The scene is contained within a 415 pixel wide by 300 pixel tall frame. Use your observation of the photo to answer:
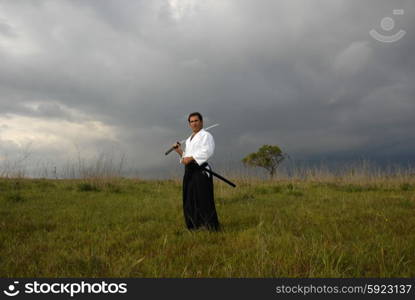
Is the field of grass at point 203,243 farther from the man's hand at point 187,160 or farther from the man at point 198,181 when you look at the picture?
the man's hand at point 187,160

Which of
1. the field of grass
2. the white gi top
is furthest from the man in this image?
the field of grass

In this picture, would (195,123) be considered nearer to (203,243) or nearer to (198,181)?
(198,181)

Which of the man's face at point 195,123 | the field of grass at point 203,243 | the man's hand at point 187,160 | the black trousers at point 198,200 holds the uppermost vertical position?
the man's face at point 195,123

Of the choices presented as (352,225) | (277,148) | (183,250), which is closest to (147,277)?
(183,250)

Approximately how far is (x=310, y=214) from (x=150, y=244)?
3.64 metres

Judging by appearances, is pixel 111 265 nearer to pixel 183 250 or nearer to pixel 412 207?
pixel 183 250

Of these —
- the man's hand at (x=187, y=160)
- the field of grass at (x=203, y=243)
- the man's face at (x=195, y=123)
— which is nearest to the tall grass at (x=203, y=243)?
the field of grass at (x=203, y=243)

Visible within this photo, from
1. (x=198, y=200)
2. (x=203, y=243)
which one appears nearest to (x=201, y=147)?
(x=198, y=200)

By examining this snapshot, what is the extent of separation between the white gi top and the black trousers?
0.23m

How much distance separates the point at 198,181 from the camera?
472 centimetres

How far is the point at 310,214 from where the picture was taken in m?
5.75

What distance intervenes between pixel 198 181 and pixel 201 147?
609 mm

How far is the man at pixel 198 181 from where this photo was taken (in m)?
4.61

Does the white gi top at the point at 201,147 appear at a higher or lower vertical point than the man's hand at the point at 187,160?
higher
